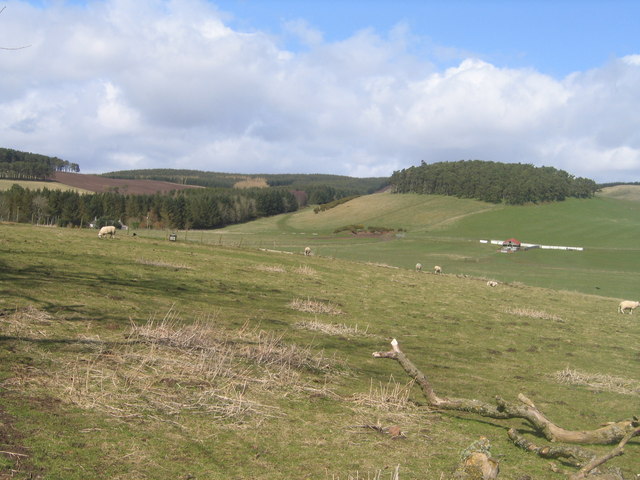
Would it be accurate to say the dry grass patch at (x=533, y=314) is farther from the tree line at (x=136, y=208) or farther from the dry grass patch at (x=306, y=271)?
the tree line at (x=136, y=208)

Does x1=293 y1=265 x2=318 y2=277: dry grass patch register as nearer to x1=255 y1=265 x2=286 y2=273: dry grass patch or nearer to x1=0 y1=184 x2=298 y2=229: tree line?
x1=255 y1=265 x2=286 y2=273: dry grass patch

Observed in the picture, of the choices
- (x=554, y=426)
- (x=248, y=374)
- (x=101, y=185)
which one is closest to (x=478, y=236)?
(x=554, y=426)

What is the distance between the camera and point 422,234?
122 m

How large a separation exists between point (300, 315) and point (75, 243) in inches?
541

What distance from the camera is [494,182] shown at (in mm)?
163000

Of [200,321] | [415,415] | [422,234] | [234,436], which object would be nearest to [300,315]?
[200,321]

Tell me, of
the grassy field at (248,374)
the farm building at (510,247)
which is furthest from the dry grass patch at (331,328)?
the farm building at (510,247)

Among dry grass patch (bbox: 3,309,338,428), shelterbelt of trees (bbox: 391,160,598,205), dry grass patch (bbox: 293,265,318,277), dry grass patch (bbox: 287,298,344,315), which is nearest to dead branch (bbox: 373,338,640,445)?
dry grass patch (bbox: 3,309,338,428)

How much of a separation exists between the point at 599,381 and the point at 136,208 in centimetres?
14112

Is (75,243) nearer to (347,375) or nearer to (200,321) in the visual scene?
(200,321)

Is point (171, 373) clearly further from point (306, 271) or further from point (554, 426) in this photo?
point (306, 271)

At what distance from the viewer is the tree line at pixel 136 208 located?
110 metres

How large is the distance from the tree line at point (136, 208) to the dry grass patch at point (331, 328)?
70.2 meters

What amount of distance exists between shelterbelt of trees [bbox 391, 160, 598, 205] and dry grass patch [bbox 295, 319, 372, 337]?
147438mm
